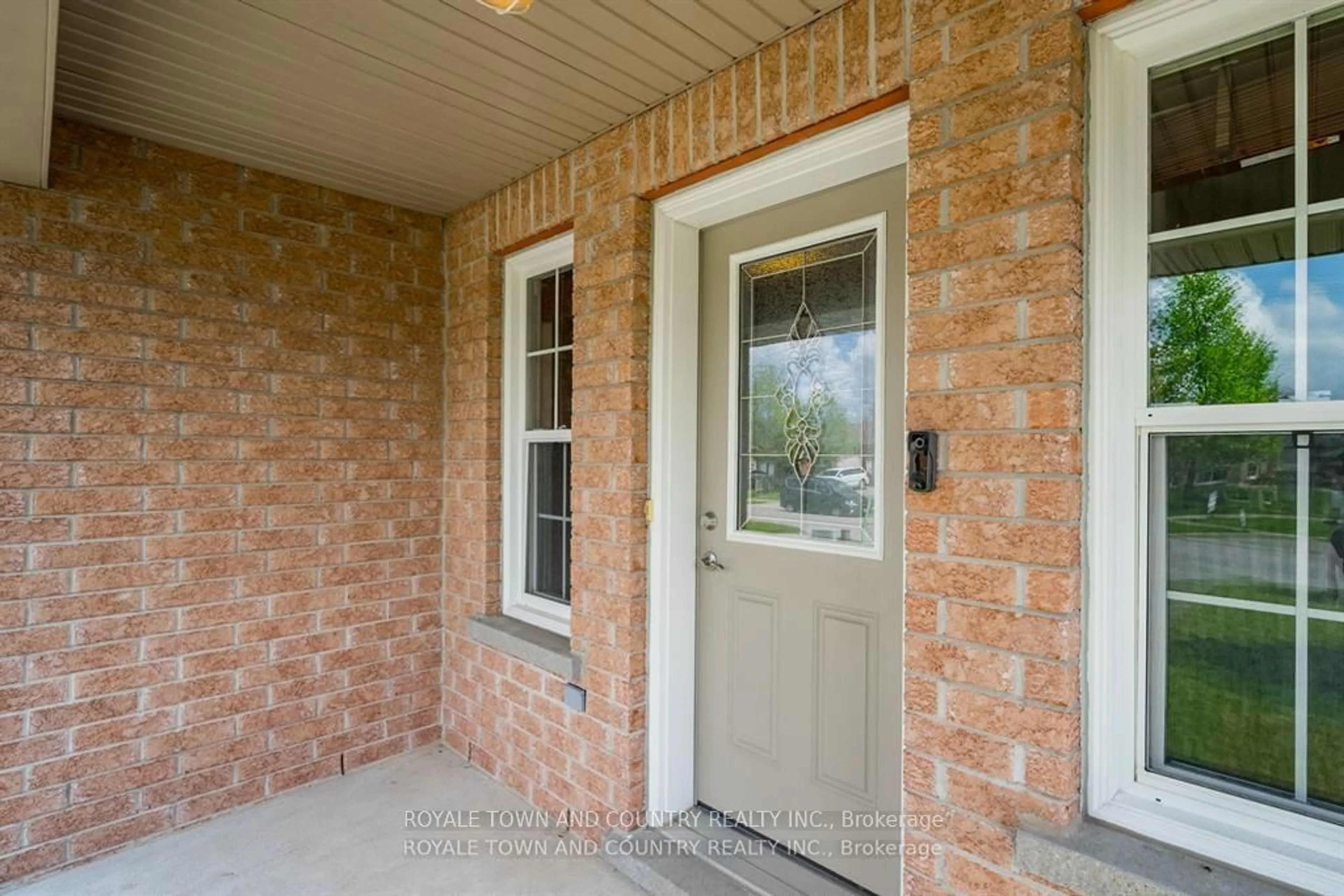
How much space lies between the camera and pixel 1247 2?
1.33m

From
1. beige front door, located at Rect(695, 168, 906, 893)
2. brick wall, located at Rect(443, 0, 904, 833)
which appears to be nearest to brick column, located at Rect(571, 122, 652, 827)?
brick wall, located at Rect(443, 0, 904, 833)

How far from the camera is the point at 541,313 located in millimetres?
3260

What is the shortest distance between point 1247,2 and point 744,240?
1.41 metres

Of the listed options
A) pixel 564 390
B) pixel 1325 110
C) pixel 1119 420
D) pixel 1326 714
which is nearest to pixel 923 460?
pixel 1119 420

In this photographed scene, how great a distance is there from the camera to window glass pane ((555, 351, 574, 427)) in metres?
3.10

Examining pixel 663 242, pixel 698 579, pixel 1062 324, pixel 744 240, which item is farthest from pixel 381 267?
pixel 1062 324

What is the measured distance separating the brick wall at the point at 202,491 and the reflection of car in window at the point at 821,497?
1.99 metres

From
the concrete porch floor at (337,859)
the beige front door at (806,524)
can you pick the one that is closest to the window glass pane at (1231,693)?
the beige front door at (806,524)

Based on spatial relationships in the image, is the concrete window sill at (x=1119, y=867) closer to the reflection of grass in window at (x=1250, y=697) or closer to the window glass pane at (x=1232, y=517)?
the reflection of grass in window at (x=1250, y=697)

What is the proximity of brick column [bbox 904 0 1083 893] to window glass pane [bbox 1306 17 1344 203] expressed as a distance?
39 centimetres

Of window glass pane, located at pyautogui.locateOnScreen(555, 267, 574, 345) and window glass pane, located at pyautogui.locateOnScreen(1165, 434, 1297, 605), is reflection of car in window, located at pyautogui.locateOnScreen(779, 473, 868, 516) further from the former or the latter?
window glass pane, located at pyautogui.locateOnScreen(555, 267, 574, 345)

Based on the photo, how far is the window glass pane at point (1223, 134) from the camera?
53.0 inches

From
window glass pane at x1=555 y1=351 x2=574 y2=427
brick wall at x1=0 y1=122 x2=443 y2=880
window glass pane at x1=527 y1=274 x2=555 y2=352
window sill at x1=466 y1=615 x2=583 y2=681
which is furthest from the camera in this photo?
window glass pane at x1=527 y1=274 x2=555 y2=352

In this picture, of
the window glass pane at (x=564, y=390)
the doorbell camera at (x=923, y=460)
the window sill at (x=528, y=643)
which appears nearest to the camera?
the doorbell camera at (x=923, y=460)
